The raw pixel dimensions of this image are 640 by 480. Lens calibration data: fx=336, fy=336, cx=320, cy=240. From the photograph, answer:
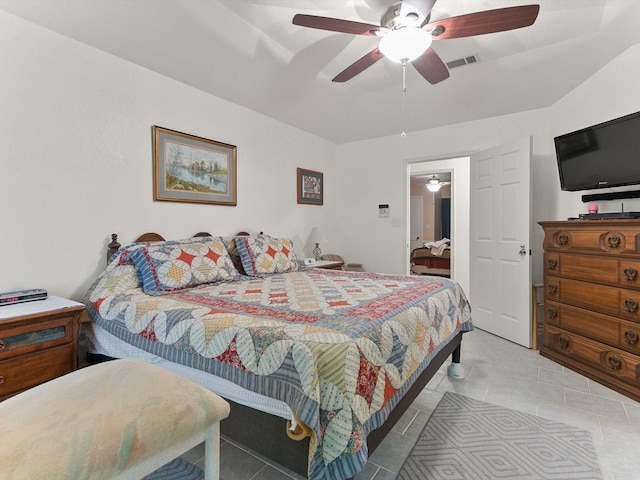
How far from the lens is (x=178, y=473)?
1.54 metres

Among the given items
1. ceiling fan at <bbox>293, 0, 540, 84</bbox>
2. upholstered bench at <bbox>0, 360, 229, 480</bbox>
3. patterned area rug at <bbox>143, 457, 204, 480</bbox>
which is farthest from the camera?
ceiling fan at <bbox>293, 0, 540, 84</bbox>

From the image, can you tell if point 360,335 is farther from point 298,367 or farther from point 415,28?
point 415,28

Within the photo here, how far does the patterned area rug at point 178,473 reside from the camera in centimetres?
152

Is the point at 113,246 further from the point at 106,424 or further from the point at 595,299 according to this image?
the point at 595,299

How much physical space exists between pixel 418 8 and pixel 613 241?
83.1 inches

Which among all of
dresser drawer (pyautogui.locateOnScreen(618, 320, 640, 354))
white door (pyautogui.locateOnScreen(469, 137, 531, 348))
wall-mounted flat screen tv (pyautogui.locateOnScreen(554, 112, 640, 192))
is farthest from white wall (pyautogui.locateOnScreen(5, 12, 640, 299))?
dresser drawer (pyautogui.locateOnScreen(618, 320, 640, 354))

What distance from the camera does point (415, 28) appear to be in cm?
185

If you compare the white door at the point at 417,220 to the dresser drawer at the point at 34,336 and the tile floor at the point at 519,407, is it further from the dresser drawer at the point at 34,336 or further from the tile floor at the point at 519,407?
the dresser drawer at the point at 34,336

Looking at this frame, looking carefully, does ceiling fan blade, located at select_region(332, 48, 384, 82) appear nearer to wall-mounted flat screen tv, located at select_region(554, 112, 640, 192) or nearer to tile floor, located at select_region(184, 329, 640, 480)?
wall-mounted flat screen tv, located at select_region(554, 112, 640, 192)

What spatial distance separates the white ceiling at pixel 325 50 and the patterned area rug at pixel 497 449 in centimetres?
268

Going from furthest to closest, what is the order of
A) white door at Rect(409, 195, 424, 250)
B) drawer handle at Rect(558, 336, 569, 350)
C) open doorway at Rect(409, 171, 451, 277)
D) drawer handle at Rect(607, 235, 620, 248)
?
white door at Rect(409, 195, 424, 250), open doorway at Rect(409, 171, 451, 277), drawer handle at Rect(558, 336, 569, 350), drawer handle at Rect(607, 235, 620, 248)

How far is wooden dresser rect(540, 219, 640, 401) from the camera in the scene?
2.31 meters

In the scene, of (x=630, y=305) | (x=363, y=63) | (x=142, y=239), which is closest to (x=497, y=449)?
(x=630, y=305)

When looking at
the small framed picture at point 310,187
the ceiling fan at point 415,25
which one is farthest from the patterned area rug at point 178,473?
the small framed picture at point 310,187
